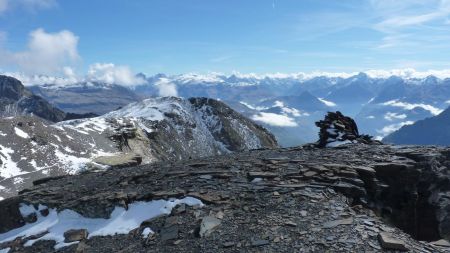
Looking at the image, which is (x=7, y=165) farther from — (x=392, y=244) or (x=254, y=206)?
(x=392, y=244)

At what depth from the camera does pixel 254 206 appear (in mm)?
18750

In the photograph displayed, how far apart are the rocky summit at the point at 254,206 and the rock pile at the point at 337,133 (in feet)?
11.7

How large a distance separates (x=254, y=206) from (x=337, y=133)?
1850 centimetres

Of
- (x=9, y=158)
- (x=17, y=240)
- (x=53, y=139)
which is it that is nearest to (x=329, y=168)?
(x=17, y=240)

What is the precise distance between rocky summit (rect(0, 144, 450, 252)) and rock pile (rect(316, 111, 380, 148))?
355 centimetres

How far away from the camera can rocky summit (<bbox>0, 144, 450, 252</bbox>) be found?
1617cm

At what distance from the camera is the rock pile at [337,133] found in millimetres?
33344

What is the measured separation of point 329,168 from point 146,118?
182 metres

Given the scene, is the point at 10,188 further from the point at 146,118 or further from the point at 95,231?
the point at 146,118

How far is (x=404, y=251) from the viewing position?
1461 centimetres

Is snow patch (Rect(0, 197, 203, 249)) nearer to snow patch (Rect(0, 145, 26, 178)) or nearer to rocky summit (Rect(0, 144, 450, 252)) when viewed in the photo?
rocky summit (Rect(0, 144, 450, 252))

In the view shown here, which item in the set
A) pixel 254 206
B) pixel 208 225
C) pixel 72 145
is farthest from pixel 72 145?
pixel 208 225

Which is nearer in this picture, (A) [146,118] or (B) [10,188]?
(B) [10,188]

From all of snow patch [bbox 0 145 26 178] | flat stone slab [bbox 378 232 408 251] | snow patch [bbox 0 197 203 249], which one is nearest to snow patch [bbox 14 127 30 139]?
snow patch [bbox 0 145 26 178]
